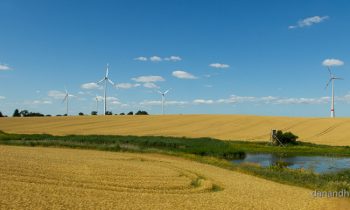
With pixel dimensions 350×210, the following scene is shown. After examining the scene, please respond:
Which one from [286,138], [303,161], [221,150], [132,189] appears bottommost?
[132,189]

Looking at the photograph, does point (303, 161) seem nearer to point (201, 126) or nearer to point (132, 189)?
point (132, 189)

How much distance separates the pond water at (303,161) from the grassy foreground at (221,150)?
7.30 feet

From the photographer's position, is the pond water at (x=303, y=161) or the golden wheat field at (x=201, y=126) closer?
the pond water at (x=303, y=161)

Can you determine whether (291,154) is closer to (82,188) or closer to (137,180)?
(137,180)

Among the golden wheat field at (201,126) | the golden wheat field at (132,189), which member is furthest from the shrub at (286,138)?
the golden wheat field at (132,189)

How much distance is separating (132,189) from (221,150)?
26949mm

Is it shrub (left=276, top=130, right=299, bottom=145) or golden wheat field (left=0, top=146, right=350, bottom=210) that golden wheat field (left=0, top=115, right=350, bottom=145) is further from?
golden wheat field (left=0, top=146, right=350, bottom=210)

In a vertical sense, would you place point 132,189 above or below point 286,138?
below

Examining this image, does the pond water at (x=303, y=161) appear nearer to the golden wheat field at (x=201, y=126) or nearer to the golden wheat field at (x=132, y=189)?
the golden wheat field at (x=132, y=189)

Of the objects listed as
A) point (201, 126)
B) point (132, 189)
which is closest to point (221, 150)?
point (132, 189)

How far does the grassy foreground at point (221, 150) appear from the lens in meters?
31.2

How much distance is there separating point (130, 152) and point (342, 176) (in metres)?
22.0

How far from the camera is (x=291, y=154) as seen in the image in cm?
5366

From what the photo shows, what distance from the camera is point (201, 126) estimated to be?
88.9 m
